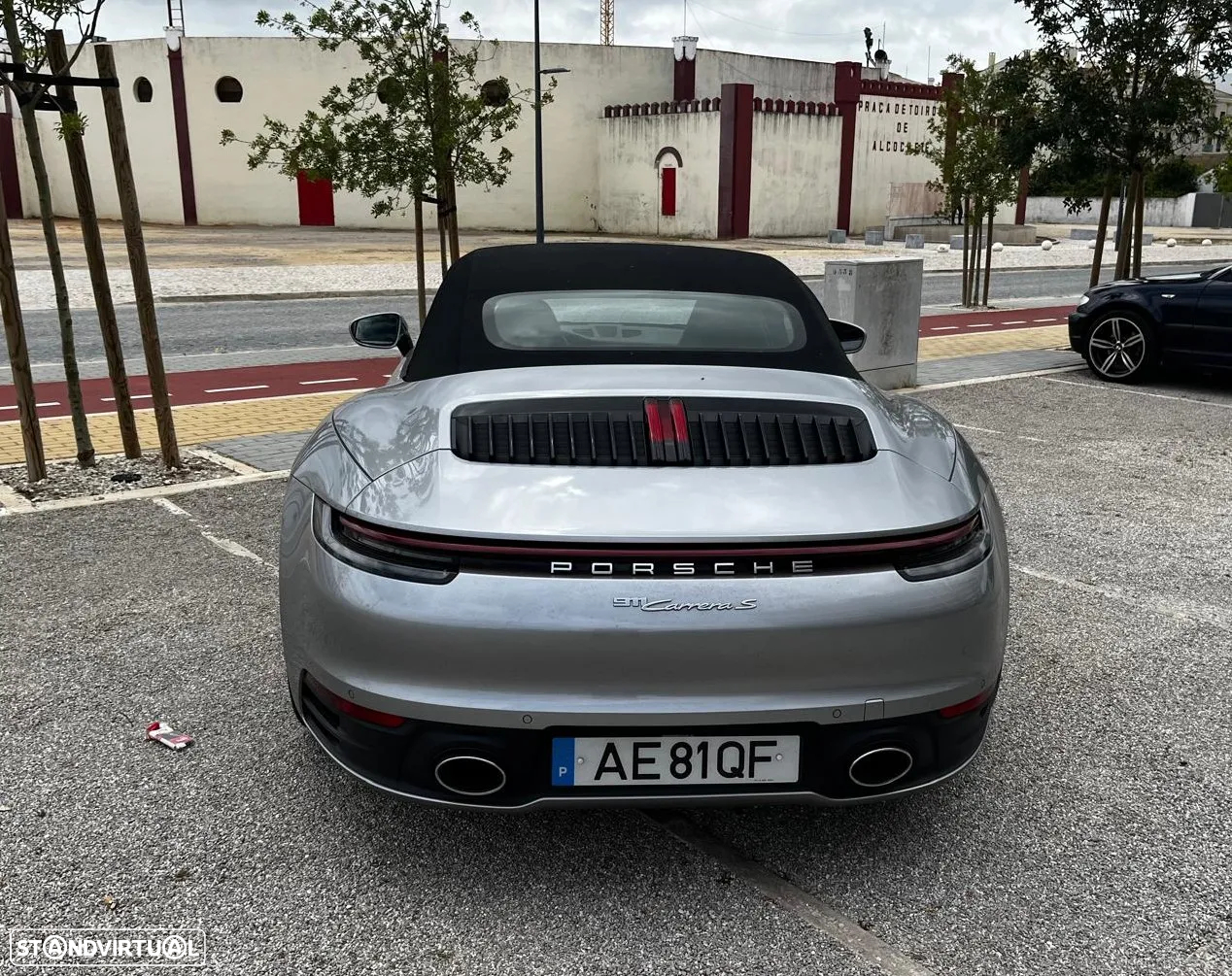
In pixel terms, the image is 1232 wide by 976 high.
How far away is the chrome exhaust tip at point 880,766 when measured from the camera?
2566 millimetres

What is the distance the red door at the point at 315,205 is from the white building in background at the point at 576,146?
0.06m

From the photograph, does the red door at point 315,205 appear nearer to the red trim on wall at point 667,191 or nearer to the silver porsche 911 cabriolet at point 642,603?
the red trim on wall at point 667,191

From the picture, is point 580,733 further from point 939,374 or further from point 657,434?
point 939,374

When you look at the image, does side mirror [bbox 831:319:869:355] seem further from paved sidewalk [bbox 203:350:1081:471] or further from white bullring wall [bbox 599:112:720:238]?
white bullring wall [bbox 599:112:720:238]

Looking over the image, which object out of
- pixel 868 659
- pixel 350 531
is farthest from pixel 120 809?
pixel 868 659

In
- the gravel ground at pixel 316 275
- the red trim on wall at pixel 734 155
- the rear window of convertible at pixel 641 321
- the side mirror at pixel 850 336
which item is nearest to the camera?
the rear window of convertible at pixel 641 321

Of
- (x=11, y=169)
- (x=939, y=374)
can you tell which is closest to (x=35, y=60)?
(x=939, y=374)

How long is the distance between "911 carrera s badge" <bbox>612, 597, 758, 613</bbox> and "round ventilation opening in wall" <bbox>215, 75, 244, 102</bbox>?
161 feet

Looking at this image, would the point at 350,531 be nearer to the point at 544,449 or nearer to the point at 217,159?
the point at 544,449

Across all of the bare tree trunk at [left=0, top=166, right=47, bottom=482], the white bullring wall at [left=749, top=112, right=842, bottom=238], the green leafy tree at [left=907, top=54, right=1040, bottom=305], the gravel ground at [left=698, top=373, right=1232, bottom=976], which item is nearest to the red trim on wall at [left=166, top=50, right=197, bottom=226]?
the white bullring wall at [left=749, top=112, right=842, bottom=238]

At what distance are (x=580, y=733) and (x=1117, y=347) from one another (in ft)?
31.9

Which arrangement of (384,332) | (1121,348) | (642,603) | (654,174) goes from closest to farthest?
1. (642,603)
2. (384,332)
3. (1121,348)
4. (654,174)

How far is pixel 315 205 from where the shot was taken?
153 feet

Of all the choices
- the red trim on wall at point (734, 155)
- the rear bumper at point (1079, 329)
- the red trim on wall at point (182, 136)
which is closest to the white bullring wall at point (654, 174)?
the red trim on wall at point (734, 155)
